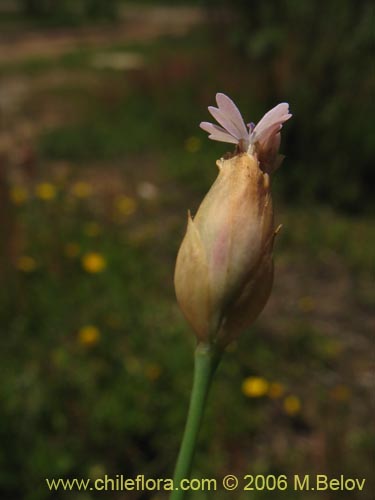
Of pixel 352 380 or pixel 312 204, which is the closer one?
pixel 352 380

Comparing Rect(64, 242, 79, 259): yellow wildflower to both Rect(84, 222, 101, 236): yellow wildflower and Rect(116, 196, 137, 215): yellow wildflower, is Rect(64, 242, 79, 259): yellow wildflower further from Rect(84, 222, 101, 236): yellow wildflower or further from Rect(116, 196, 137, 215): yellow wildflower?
Rect(116, 196, 137, 215): yellow wildflower

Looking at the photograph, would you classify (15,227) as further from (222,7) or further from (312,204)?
(222,7)

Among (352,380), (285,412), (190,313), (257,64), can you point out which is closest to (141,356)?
(285,412)

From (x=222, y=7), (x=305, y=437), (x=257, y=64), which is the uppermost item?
(x=222, y=7)

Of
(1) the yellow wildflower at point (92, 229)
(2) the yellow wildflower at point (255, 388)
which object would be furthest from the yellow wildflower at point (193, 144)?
(2) the yellow wildflower at point (255, 388)

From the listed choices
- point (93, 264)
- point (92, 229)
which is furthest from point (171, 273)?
point (93, 264)

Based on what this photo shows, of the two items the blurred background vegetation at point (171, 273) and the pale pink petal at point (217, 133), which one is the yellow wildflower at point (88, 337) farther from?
the pale pink petal at point (217, 133)

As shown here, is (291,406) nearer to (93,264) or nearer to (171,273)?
(93,264)
